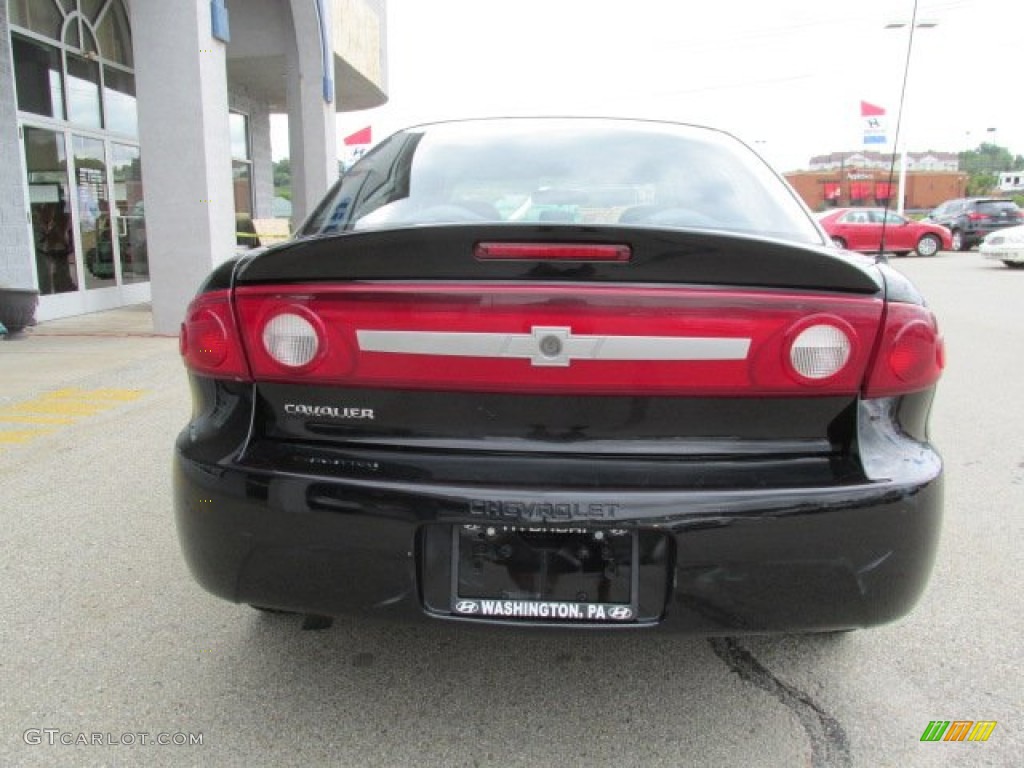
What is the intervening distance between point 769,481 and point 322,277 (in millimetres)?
1105

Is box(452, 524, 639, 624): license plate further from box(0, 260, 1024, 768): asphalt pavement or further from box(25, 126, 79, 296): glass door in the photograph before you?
box(25, 126, 79, 296): glass door

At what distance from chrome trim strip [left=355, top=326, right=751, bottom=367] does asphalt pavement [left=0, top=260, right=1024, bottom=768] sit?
617 millimetres

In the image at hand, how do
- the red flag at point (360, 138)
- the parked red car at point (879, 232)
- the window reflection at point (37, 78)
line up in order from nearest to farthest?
the window reflection at point (37, 78) → the red flag at point (360, 138) → the parked red car at point (879, 232)

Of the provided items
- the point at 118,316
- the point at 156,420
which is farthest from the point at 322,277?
the point at 118,316

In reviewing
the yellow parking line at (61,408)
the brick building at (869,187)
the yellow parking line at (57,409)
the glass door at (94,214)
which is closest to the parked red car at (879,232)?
the glass door at (94,214)

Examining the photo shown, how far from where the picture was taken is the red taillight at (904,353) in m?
1.86

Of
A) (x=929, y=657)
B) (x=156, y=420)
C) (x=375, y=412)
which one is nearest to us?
(x=375, y=412)

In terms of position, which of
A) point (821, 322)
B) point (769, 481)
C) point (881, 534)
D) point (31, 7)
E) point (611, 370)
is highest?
point (31, 7)

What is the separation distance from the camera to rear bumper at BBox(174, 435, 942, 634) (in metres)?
1.74

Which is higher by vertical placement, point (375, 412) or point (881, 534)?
point (375, 412)

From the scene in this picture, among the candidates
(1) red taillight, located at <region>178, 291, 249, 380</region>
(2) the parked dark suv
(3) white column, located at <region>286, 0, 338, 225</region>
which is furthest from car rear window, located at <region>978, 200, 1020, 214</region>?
(1) red taillight, located at <region>178, 291, 249, 380</region>

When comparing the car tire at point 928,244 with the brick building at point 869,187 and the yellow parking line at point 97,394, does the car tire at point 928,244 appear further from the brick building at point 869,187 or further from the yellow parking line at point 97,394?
the brick building at point 869,187

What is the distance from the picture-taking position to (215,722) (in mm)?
2121

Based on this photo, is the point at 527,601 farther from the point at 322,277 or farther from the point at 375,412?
the point at 322,277
